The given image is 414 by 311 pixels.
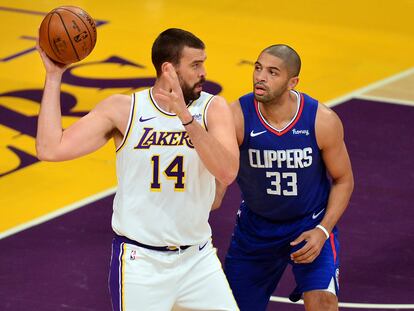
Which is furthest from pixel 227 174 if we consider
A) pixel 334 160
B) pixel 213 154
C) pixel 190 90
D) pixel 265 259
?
pixel 265 259

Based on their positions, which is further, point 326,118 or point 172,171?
point 326,118

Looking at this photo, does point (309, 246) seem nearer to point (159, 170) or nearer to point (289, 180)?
point (289, 180)

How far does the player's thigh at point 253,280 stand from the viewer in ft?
28.6

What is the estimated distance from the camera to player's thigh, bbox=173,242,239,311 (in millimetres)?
7539

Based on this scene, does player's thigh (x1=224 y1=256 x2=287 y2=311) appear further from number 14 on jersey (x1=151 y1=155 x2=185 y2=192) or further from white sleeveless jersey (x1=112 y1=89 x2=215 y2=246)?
number 14 on jersey (x1=151 y1=155 x2=185 y2=192)

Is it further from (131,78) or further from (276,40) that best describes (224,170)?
(276,40)

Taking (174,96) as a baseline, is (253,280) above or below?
below

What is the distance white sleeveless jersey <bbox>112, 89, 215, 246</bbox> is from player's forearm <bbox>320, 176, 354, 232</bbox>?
1255mm

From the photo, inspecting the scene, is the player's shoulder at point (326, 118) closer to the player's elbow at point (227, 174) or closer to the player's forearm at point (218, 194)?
the player's forearm at point (218, 194)

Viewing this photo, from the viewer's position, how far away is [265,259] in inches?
342

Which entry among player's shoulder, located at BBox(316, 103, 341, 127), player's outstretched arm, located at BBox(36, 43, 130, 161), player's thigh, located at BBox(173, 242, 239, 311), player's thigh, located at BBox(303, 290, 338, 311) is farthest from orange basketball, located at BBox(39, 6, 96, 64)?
player's thigh, located at BBox(303, 290, 338, 311)

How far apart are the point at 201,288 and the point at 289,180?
131 cm

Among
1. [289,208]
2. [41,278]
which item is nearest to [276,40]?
[41,278]

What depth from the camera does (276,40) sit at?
16.8m
